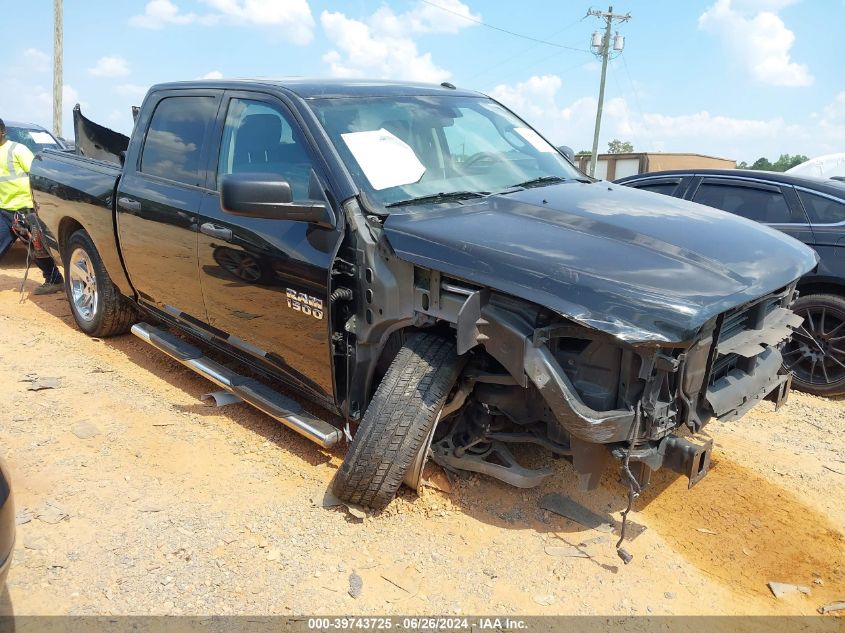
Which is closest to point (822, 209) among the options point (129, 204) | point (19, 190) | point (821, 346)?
point (821, 346)

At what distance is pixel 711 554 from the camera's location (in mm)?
3055

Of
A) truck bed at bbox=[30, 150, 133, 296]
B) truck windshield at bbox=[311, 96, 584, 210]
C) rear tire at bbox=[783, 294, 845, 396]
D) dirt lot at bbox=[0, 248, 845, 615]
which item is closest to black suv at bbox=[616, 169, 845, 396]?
rear tire at bbox=[783, 294, 845, 396]

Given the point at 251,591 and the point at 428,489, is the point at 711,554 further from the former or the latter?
the point at 251,591

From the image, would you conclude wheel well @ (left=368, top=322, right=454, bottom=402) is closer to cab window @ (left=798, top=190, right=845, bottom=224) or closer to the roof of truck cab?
the roof of truck cab

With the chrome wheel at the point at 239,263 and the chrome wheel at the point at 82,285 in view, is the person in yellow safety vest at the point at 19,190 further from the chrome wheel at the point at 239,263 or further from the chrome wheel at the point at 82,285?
the chrome wheel at the point at 239,263

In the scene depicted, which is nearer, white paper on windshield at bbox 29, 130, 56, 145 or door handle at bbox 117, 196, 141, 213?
door handle at bbox 117, 196, 141, 213

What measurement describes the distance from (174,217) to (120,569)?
2.22 metres

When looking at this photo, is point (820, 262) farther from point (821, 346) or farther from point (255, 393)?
point (255, 393)

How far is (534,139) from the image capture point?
4.35 meters

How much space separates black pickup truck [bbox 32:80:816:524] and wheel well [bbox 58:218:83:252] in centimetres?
166

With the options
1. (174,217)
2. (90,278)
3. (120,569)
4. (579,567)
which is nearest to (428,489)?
(579,567)

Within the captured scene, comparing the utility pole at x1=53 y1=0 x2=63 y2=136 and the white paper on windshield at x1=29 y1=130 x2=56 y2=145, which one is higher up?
the utility pole at x1=53 y1=0 x2=63 y2=136

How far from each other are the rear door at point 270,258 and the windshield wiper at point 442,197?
355mm

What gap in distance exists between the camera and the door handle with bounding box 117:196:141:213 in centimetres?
460
